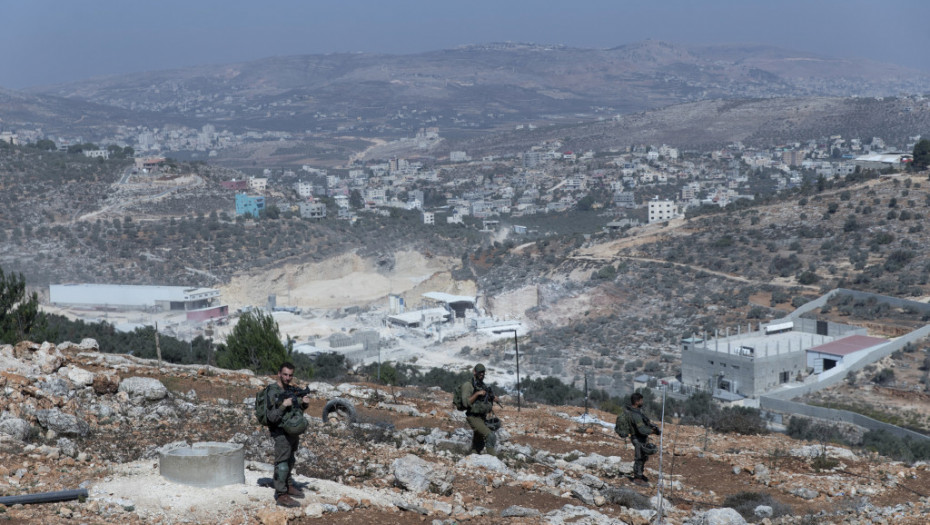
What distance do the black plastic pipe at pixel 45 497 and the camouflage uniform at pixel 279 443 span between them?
1.29m

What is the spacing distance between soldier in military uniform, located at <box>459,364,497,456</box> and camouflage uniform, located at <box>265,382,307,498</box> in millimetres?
2210

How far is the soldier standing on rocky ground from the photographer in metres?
9.14

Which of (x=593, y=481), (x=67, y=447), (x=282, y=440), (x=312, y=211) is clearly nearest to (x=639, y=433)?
(x=593, y=481)

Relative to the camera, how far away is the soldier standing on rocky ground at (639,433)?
914 cm

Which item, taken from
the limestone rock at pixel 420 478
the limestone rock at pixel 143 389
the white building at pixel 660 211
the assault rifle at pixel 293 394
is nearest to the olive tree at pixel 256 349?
the limestone rock at pixel 143 389

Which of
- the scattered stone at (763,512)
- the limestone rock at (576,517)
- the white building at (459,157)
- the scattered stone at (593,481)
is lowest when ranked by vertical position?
the scattered stone at (763,512)

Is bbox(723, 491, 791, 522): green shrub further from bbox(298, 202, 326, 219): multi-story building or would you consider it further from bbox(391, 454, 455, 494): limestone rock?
bbox(298, 202, 326, 219): multi-story building

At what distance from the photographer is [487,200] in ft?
289

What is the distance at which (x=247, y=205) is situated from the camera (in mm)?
59125

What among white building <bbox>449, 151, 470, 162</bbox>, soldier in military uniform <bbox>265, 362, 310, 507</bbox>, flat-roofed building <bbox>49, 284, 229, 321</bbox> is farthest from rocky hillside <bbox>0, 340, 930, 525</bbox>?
white building <bbox>449, 151, 470, 162</bbox>

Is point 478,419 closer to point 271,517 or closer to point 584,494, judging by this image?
point 584,494

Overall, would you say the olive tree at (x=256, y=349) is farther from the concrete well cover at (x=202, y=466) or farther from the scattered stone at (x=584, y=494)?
the concrete well cover at (x=202, y=466)

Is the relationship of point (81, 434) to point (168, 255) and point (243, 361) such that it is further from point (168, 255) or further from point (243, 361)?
point (168, 255)

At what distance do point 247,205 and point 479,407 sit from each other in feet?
170
